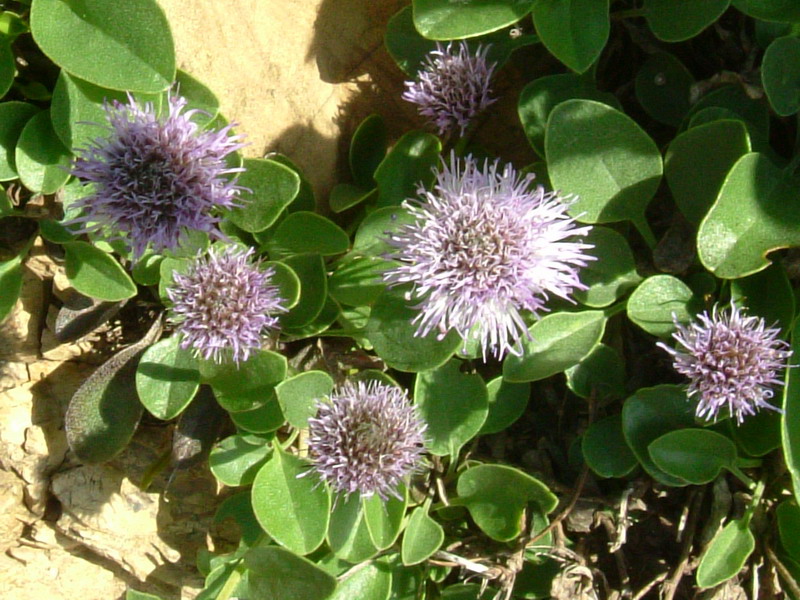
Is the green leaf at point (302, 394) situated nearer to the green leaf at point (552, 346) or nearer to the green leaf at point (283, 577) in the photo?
the green leaf at point (283, 577)

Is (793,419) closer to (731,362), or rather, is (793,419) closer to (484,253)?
(731,362)

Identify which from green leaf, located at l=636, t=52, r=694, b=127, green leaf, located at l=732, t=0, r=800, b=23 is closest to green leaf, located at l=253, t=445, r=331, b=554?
green leaf, located at l=636, t=52, r=694, b=127

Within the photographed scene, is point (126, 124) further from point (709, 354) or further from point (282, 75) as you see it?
point (709, 354)

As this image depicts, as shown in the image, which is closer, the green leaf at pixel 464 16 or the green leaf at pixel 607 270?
the green leaf at pixel 464 16

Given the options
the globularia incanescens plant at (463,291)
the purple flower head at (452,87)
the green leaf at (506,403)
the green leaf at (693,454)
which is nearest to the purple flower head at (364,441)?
the globularia incanescens plant at (463,291)

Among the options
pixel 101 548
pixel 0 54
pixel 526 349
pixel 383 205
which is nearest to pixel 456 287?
pixel 526 349

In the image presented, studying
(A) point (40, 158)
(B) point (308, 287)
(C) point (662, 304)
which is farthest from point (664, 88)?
(A) point (40, 158)
